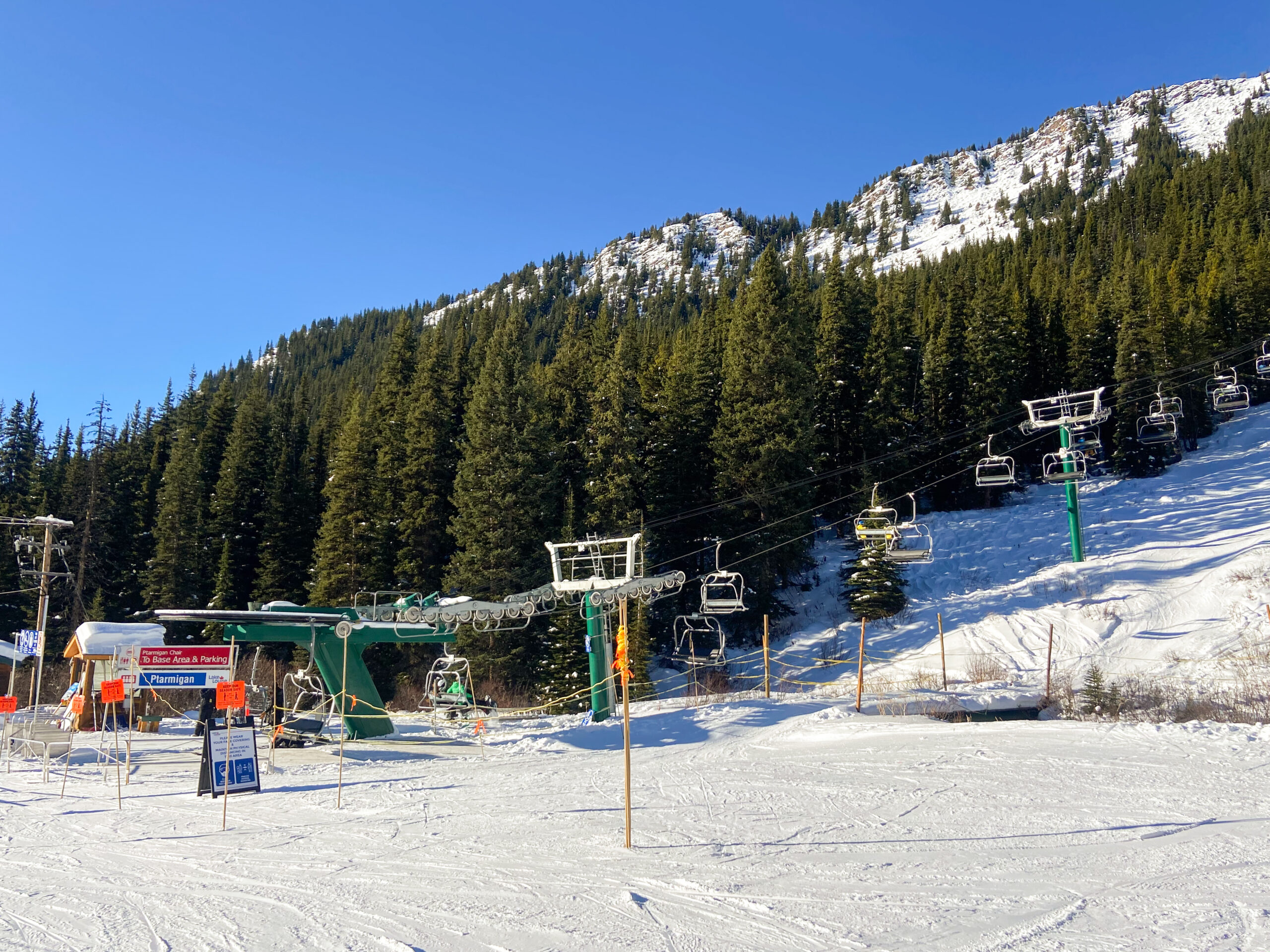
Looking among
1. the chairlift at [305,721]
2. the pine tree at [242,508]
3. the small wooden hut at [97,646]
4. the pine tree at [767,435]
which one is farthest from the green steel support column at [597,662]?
the pine tree at [242,508]

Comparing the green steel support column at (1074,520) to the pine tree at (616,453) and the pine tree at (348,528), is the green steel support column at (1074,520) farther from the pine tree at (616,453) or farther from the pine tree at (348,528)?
the pine tree at (348,528)

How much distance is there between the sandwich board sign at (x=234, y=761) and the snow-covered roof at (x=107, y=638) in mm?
10986

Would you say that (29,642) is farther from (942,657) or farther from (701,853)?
(942,657)

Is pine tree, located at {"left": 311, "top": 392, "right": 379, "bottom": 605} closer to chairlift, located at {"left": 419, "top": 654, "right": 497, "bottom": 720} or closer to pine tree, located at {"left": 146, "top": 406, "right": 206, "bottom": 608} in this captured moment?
pine tree, located at {"left": 146, "top": 406, "right": 206, "bottom": 608}

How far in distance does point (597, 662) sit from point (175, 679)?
10.1m

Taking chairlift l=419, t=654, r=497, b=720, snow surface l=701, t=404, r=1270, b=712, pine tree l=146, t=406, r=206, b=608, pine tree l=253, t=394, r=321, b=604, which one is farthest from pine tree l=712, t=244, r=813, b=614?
pine tree l=146, t=406, r=206, b=608

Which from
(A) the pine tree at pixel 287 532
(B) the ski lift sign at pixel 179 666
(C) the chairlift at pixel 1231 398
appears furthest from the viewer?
(A) the pine tree at pixel 287 532

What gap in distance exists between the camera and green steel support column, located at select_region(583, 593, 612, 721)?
2192 centimetres

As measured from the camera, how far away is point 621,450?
38344mm

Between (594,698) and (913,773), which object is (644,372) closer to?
(594,698)

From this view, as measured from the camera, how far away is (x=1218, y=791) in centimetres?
1122

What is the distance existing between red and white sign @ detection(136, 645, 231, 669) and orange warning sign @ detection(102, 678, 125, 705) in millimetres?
4174

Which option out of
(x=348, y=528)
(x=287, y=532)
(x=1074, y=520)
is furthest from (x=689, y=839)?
(x=287, y=532)

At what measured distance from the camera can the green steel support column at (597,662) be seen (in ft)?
71.9
